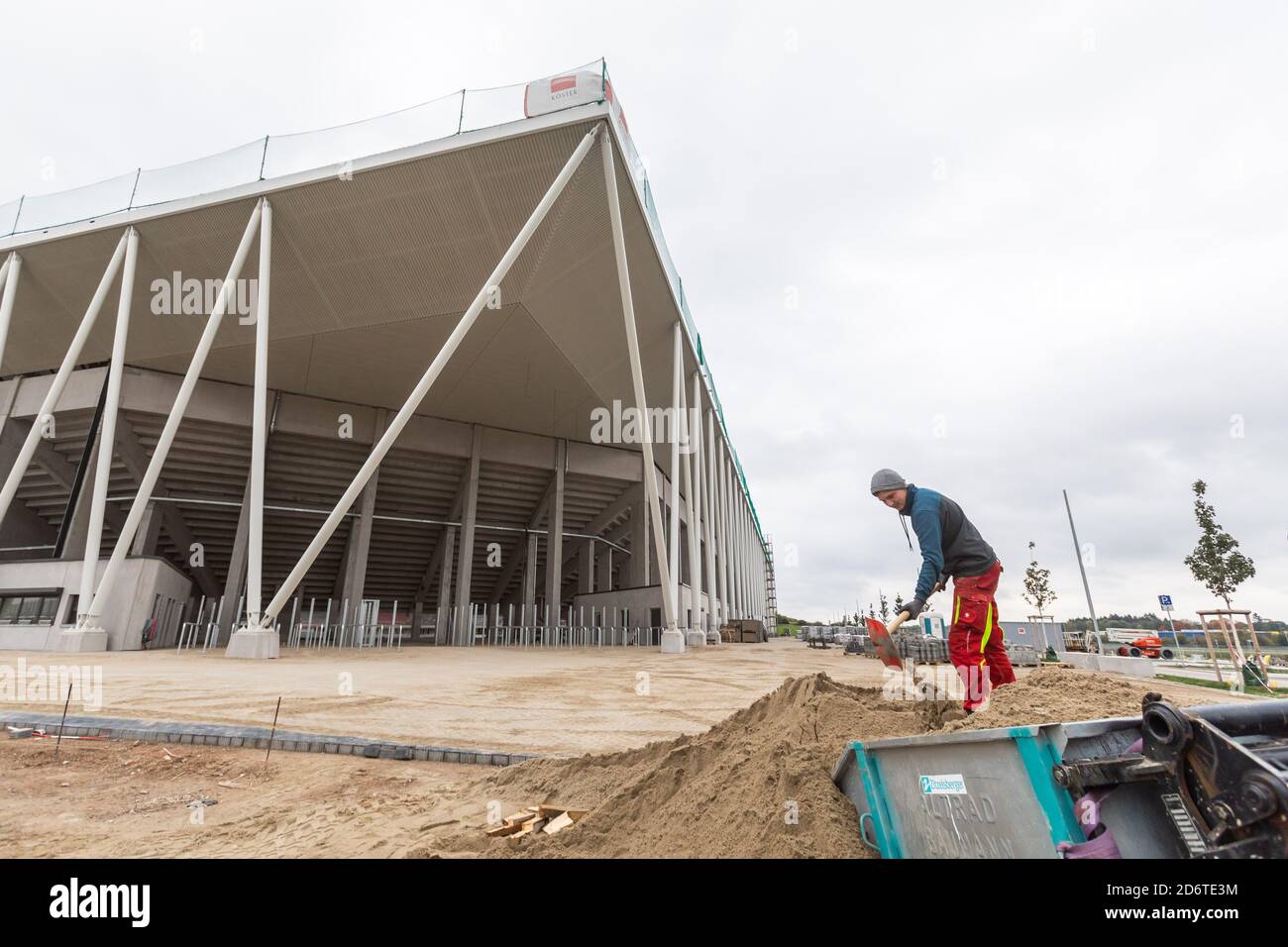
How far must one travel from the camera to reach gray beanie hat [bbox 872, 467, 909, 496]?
3.94 meters

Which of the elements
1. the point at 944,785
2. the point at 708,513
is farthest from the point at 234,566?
the point at 944,785

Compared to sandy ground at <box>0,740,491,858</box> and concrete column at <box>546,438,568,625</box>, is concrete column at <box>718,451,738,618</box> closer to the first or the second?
concrete column at <box>546,438,568,625</box>

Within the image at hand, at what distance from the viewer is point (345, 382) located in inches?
864

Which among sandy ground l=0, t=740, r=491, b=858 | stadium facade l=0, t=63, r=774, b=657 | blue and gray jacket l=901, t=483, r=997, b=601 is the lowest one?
sandy ground l=0, t=740, r=491, b=858

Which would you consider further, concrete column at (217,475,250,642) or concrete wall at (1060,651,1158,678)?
concrete column at (217,475,250,642)

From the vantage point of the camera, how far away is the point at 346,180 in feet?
48.6

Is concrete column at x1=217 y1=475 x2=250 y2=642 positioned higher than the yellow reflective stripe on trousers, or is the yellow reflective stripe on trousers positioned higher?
concrete column at x1=217 y1=475 x2=250 y2=642

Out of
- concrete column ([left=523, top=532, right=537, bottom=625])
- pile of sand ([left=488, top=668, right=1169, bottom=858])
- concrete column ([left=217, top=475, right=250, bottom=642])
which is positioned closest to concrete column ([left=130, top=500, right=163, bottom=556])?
concrete column ([left=217, top=475, right=250, bottom=642])

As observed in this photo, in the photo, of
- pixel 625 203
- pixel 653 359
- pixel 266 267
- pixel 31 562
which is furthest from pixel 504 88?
pixel 31 562

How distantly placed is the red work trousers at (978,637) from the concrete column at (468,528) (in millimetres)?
21947

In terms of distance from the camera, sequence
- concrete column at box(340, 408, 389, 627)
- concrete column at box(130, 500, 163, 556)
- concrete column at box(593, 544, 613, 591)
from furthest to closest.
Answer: concrete column at box(593, 544, 613, 591) → concrete column at box(340, 408, 389, 627) → concrete column at box(130, 500, 163, 556)

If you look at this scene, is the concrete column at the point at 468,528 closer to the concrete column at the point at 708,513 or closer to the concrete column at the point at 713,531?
the concrete column at the point at 708,513

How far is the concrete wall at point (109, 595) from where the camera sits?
15.2 metres
